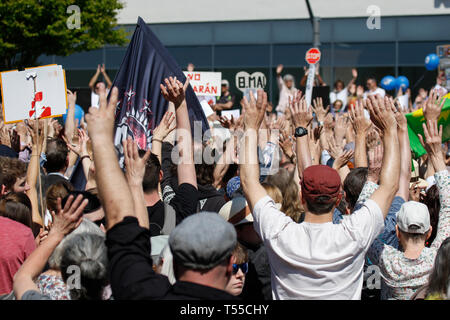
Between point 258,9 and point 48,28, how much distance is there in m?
8.23

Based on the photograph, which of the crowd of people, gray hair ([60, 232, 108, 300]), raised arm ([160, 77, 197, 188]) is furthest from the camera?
raised arm ([160, 77, 197, 188])

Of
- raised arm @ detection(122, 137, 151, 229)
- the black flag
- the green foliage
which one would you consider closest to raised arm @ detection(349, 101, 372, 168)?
the black flag

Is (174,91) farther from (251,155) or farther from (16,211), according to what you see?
(16,211)

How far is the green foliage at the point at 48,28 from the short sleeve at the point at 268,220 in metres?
16.2

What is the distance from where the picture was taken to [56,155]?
18.9 feet

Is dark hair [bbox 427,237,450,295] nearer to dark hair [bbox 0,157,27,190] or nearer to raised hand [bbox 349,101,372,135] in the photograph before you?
raised hand [bbox 349,101,372,135]

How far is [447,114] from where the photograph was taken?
262 inches

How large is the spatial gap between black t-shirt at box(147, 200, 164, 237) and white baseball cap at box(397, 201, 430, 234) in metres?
1.42

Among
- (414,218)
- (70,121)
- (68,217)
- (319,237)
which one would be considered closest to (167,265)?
(68,217)

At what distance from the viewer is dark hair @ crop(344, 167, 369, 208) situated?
171 inches

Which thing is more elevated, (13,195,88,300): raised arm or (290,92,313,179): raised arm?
(290,92,313,179): raised arm

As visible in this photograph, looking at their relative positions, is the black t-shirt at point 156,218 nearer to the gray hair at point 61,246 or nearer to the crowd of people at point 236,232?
the crowd of people at point 236,232

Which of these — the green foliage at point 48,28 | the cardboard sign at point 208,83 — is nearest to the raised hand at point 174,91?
the cardboard sign at point 208,83
